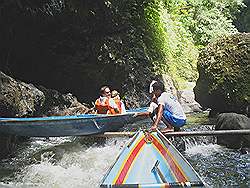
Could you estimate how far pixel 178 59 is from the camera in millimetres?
17000

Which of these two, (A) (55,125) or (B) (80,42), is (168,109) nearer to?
(A) (55,125)

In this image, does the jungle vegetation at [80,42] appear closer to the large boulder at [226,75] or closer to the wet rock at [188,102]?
the wet rock at [188,102]

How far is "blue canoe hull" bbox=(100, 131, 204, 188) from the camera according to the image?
480 centimetres

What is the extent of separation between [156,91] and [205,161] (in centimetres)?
211

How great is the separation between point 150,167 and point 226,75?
5.84 meters

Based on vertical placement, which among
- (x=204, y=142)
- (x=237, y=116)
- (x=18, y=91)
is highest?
(x=18, y=91)

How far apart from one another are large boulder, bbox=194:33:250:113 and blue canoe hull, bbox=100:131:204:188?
5249mm

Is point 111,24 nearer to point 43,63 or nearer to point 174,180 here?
point 43,63

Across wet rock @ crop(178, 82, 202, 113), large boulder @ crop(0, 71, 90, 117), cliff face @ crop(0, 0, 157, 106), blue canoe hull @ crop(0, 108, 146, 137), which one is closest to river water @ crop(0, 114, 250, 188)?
blue canoe hull @ crop(0, 108, 146, 137)

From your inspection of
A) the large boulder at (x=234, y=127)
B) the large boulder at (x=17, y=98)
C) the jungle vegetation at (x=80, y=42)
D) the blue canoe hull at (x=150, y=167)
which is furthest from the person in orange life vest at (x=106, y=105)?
the jungle vegetation at (x=80, y=42)

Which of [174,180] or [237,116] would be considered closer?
[174,180]

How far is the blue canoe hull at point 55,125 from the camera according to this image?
20.0 ft

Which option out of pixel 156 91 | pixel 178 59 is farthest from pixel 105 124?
pixel 178 59

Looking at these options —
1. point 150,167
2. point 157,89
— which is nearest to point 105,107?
point 157,89
